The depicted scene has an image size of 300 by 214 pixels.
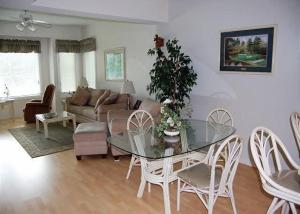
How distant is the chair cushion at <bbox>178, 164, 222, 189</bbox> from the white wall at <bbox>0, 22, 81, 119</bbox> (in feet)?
19.7

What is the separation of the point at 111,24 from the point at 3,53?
3109 millimetres

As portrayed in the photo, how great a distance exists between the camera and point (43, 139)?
4941 millimetres

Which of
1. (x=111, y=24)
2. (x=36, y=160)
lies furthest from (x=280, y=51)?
(x=111, y=24)

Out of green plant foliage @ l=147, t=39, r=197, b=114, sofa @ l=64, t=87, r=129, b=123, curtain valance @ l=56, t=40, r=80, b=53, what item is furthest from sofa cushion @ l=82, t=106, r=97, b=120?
curtain valance @ l=56, t=40, r=80, b=53

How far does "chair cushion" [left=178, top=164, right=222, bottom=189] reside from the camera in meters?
2.19

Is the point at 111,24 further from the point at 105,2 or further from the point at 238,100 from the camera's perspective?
the point at 238,100

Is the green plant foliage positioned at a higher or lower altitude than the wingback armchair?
higher

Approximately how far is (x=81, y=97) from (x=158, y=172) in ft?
13.4

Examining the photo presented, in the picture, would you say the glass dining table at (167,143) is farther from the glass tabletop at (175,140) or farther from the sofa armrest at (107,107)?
the sofa armrest at (107,107)

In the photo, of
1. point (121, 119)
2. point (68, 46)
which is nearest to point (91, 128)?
point (121, 119)

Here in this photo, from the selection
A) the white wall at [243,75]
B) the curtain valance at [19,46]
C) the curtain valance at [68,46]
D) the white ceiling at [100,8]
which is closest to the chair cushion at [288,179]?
the white wall at [243,75]

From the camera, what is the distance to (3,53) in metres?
6.70

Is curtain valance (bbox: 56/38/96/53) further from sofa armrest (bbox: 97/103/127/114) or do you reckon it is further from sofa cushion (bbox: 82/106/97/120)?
sofa armrest (bbox: 97/103/127/114)

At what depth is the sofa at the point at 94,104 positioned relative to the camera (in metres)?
5.07
